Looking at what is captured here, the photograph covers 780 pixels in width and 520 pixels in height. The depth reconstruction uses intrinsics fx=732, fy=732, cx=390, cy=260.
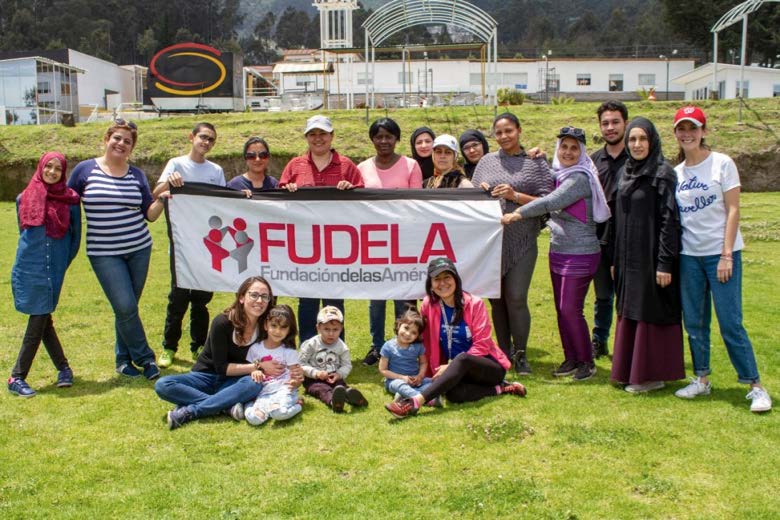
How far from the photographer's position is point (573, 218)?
6.11 metres

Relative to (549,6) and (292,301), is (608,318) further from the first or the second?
(549,6)

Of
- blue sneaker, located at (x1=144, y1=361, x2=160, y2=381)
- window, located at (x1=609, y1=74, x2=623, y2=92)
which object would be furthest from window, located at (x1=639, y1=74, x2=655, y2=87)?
blue sneaker, located at (x1=144, y1=361, x2=160, y2=381)

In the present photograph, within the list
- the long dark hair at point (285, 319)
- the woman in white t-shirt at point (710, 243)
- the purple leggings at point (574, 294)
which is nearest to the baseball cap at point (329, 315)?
the long dark hair at point (285, 319)

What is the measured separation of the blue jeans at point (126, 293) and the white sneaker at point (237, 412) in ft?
4.84

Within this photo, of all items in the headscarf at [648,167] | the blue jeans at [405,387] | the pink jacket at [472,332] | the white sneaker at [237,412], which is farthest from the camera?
the pink jacket at [472,332]

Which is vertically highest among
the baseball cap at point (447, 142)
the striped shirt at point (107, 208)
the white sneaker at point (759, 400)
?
the baseball cap at point (447, 142)

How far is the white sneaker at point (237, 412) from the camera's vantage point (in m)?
5.36

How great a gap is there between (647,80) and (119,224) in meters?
63.1

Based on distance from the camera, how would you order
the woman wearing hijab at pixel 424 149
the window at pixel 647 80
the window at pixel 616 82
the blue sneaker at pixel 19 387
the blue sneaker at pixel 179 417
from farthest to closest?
the window at pixel 647 80
the window at pixel 616 82
the woman wearing hijab at pixel 424 149
the blue sneaker at pixel 19 387
the blue sneaker at pixel 179 417

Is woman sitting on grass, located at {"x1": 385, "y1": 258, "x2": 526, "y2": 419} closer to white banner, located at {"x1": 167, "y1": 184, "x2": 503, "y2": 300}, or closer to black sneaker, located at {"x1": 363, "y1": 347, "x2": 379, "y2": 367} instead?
white banner, located at {"x1": 167, "y1": 184, "x2": 503, "y2": 300}

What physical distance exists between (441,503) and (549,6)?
19504cm

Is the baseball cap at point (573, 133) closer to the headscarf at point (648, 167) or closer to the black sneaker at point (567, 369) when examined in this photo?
the headscarf at point (648, 167)

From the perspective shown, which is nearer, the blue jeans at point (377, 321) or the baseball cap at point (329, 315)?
the baseball cap at point (329, 315)

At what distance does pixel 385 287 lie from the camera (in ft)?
22.1
